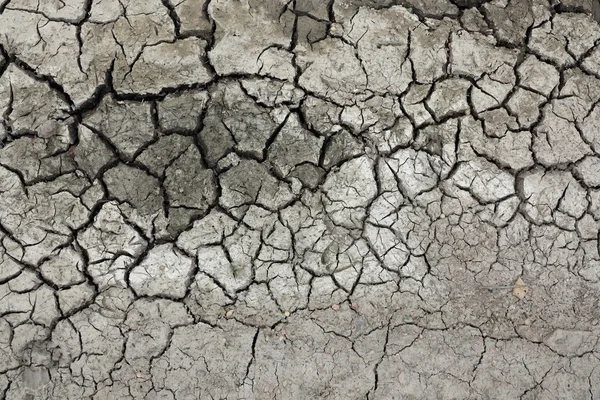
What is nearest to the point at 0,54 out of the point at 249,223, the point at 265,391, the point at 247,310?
the point at 249,223

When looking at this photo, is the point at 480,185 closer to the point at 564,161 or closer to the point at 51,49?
the point at 564,161

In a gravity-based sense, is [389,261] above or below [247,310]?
above

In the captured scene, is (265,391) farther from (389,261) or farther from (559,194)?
(559,194)

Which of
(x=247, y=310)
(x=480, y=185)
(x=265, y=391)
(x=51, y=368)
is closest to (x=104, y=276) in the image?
(x=51, y=368)

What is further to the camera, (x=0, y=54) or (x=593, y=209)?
(x=593, y=209)

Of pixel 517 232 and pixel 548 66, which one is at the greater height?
pixel 548 66

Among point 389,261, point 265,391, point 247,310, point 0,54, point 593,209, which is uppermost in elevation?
point 0,54
